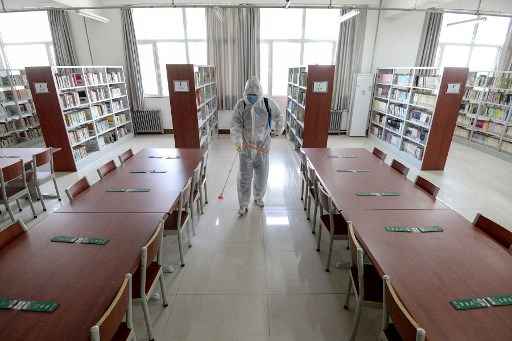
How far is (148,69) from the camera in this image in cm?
802

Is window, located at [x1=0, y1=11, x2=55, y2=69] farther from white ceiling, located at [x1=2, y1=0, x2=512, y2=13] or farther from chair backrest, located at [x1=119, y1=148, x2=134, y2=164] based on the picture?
chair backrest, located at [x1=119, y1=148, x2=134, y2=164]

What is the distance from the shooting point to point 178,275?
2.75 meters

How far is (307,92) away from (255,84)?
2.25 meters

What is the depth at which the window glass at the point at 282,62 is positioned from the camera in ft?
26.0

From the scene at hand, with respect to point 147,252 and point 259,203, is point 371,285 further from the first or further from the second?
point 259,203

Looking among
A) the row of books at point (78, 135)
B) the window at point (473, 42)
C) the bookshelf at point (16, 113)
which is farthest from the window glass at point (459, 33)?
the bookshelf at point (16, 113)

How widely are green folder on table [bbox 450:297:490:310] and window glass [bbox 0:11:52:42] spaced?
10339mm

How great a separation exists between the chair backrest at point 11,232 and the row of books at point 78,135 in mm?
3945

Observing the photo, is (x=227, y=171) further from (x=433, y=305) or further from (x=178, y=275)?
(x=433, y=305)

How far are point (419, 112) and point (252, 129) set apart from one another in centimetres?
430

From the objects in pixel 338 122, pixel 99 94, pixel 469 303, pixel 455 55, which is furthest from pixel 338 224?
pixel 455 55

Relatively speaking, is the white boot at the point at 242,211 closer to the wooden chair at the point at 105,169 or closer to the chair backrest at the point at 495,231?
the wooden chair at the point at 105,169

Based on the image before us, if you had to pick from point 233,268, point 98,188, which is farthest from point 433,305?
point 98,188

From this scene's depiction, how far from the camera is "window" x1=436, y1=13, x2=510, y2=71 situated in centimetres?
816
